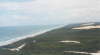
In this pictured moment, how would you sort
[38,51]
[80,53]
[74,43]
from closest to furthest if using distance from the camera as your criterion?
[80,53] < [38,51] < [74,43]

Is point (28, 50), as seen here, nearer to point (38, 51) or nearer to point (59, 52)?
point (38, 51)

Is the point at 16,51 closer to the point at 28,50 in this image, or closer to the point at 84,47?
the point at 28,50

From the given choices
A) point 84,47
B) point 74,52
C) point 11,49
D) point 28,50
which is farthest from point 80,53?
point 11,49

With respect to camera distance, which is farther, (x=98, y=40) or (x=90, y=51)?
(x=98, y=40)

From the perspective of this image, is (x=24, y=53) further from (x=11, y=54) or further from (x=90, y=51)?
(x=90, y=51)

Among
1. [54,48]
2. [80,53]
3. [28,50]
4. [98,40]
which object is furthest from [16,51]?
[98,40]

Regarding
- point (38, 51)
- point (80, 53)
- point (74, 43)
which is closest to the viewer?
point (80, 53)

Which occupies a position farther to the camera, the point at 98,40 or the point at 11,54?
the point at 98,40

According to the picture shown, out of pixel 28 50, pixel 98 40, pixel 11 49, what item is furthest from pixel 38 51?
pixel 98 40
